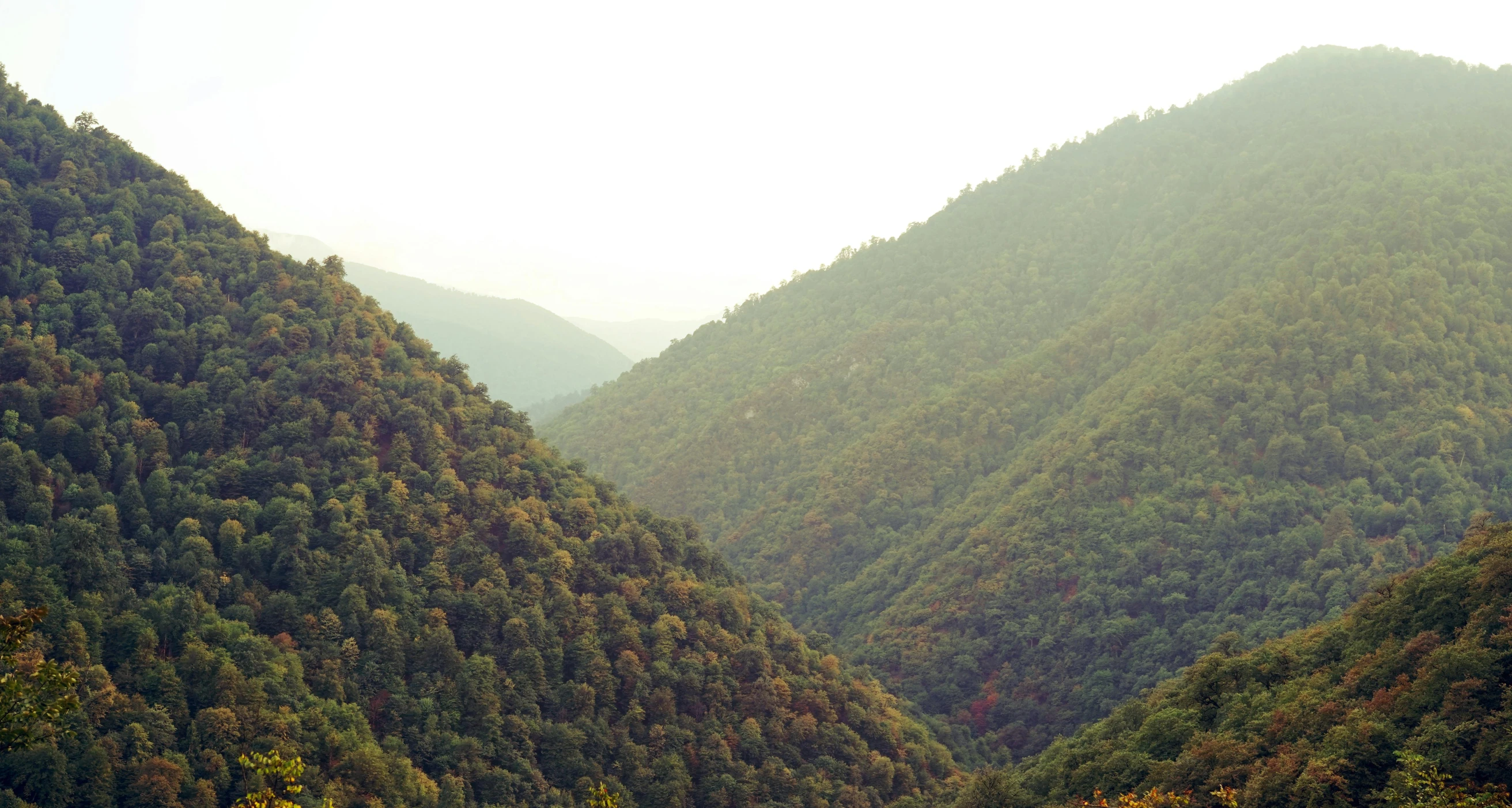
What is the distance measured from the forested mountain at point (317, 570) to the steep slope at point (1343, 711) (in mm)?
21661

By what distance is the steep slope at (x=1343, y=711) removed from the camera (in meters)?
50.2

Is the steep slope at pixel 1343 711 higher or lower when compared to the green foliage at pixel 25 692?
lower

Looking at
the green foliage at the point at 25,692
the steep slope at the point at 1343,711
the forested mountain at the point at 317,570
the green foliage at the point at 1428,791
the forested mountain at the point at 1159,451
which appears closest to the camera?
the green foliage at the point at 25,692

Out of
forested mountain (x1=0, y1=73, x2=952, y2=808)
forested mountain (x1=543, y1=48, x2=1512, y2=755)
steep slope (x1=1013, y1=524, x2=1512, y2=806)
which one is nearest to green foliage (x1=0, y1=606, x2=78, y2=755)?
forested mountain (x1=0, y1=73, x2=952, y2=808)

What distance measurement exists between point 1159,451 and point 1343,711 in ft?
280

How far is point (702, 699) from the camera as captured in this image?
87188mm

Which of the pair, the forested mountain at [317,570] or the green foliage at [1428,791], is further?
the forested mountain at [317,570]

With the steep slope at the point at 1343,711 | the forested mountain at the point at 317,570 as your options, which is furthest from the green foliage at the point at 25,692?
the steep slope at the point at 1343,711

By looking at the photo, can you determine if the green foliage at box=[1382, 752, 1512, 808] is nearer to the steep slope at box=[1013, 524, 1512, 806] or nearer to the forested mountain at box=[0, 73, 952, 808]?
the steep slope at box=[1013, 524, 1512, 806]

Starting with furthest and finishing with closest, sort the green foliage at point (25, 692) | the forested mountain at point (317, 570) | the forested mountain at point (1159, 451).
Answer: the forested mountain at point (1159, 451) < the forested mountain at point (317, 570) < the green foliage at point (25, 692)

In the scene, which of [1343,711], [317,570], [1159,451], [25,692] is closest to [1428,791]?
[1343,711]

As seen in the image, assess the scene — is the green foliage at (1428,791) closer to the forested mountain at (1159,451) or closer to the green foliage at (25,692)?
the green foliage at (25,692)

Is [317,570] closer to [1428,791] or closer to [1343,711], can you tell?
[1343,711]

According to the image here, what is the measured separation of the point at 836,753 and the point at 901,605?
48659 mm
